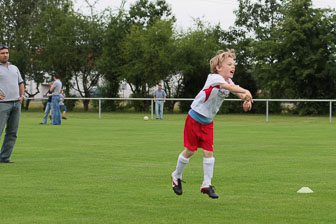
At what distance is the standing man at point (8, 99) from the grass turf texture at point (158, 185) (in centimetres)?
44

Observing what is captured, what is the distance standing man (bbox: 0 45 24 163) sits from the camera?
1116 cm

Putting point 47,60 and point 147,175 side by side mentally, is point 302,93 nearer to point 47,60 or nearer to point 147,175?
point 47,60

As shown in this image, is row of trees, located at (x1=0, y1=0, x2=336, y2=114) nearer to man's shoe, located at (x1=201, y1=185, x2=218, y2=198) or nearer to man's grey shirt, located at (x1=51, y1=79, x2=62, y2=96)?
man's grey shirt, located at (x1=51, y1=79, x2=62, y2=96)

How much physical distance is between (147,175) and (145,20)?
4047cm

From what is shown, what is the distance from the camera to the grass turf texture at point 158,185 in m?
6.53

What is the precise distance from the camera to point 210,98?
301 inches

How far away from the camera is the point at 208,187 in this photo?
7.43 m

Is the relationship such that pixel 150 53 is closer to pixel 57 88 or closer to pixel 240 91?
pixel 57 88

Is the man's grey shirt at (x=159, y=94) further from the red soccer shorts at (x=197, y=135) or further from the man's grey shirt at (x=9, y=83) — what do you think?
the red soccer shorts at (x=197, y=135)

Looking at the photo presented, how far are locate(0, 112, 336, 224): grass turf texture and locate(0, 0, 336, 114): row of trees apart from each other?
24.8 m

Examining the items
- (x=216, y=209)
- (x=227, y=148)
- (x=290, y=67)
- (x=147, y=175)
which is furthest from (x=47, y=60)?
(x=216, y=209)

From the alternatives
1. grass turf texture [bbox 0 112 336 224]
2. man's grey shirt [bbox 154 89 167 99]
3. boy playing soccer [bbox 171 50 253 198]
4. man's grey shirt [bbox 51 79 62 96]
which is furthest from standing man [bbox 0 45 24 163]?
man's grey shirt [bbox 154 89 167 99]

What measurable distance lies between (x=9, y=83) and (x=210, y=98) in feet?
16.3

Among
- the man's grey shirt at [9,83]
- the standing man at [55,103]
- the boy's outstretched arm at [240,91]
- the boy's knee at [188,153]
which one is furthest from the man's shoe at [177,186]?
the standing man at [55,103]
